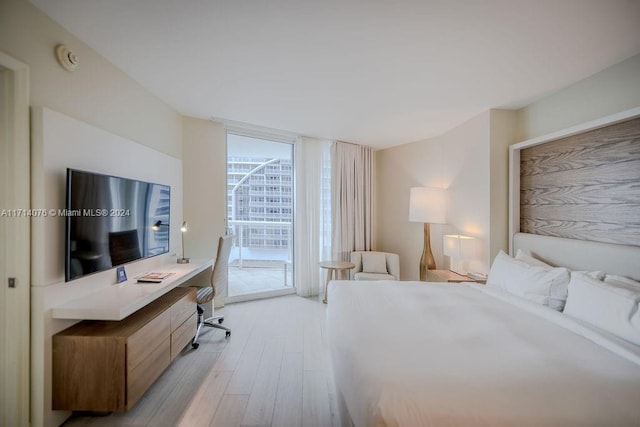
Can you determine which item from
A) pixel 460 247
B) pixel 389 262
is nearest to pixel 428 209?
pixel 460 247

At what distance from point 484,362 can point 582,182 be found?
2020 mm

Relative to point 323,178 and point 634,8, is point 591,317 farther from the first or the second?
point 323,178

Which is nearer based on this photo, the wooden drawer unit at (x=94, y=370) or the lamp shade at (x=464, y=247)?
the wooden drawer unit at (x=94, y=370)

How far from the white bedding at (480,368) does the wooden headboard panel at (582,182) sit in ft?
3.14

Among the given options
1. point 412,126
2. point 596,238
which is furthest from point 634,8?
point 412,126

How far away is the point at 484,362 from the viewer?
120 centimetres

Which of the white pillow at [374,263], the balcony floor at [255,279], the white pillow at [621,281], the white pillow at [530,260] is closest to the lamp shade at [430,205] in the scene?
the white pillow at [374,263]

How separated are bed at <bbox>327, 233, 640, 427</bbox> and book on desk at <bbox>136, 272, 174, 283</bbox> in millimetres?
1503

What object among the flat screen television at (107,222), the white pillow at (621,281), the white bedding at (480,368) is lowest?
the white bedding at (480,368)

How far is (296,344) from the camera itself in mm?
2613

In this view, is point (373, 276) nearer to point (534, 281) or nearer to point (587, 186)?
point (534, 281)

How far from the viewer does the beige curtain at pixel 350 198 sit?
4.28m

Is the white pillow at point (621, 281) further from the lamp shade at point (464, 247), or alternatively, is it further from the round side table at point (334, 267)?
the round side table at point (334, 267)

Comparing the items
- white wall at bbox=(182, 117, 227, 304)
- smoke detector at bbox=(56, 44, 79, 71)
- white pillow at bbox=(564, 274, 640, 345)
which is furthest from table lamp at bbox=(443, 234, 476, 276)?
smoke detector at bbox=(56, 44, 79, 71)
